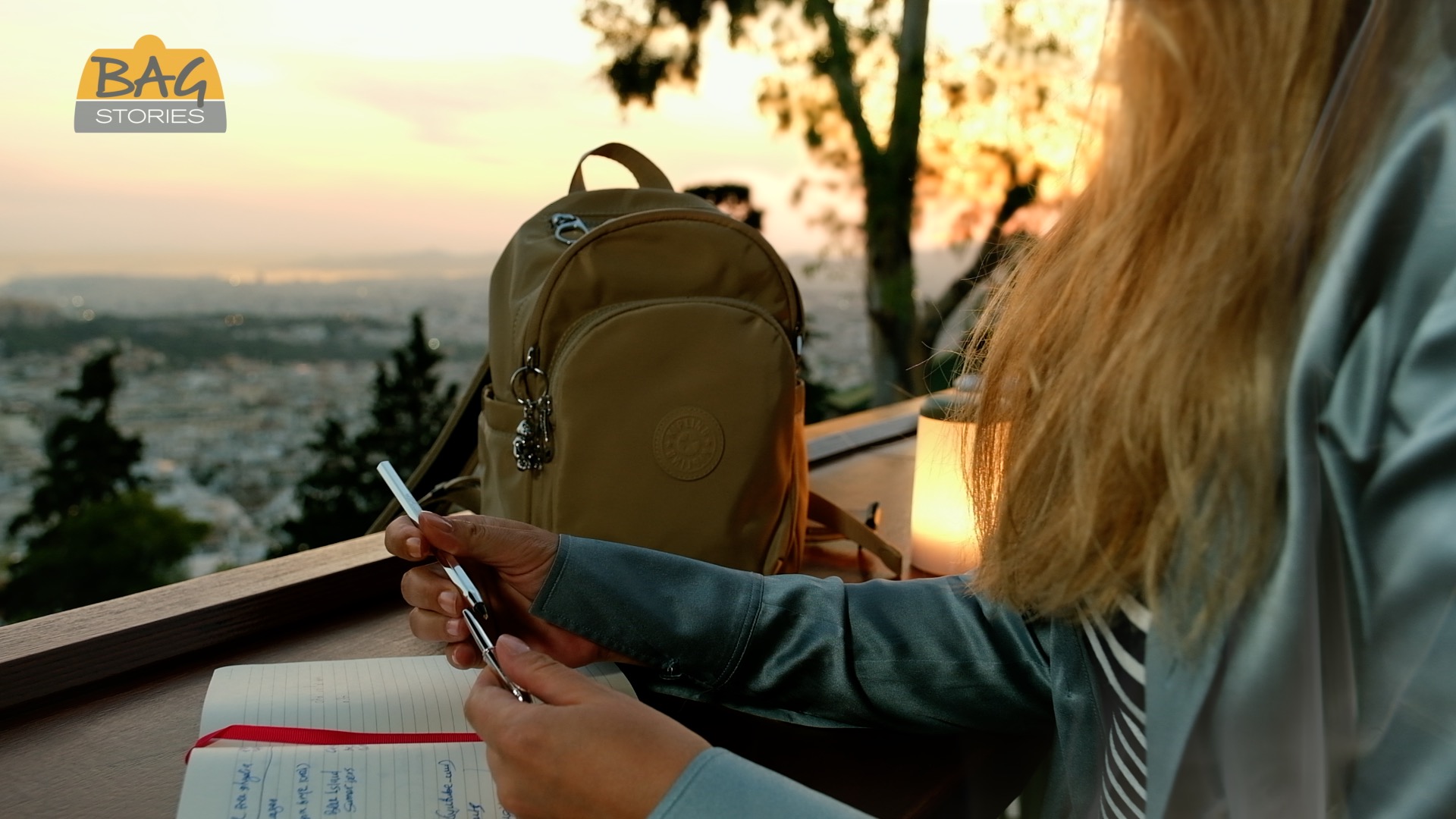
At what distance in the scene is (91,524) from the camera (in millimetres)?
1362

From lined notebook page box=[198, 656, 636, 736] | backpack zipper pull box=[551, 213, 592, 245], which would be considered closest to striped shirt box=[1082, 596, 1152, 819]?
lined notebook page box=[198, 656, 636, 736]

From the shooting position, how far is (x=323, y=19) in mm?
1246

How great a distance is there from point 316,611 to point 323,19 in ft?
2.80

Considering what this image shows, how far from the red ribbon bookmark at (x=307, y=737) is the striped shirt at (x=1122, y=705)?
34 centimetres

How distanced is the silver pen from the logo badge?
74 cm

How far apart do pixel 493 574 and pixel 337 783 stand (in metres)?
0.20

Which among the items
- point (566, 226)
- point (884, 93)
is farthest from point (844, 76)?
point (566, 226)

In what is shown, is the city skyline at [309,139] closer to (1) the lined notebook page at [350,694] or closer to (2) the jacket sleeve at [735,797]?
(1) the lined notebook page at [350,694]

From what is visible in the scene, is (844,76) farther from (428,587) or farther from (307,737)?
(307,737)

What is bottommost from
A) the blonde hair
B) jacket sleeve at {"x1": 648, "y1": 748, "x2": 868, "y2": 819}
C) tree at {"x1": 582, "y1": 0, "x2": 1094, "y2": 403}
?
jacket sleeve at {"x1": 648, "y1": 748, "x2": 868, "y2": 819}

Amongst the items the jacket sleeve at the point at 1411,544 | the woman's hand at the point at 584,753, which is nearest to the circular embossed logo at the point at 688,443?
the woman's hand at the point at 584,753

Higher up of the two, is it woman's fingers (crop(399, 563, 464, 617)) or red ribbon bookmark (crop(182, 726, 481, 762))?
woman's fingers (crop(399, 563, 464, 617))

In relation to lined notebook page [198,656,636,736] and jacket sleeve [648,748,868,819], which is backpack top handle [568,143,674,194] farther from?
jacket sleeve [648,748,868,819]

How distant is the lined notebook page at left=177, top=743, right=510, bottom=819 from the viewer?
44 cm
